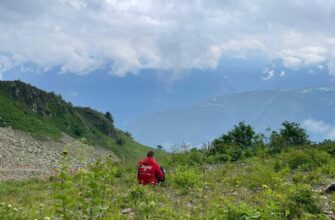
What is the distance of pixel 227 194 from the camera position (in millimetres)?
15805

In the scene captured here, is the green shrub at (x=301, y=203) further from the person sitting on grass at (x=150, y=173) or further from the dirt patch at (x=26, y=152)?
the dirt patch at (x=26, y=152)

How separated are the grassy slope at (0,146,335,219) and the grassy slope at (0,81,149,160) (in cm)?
7874

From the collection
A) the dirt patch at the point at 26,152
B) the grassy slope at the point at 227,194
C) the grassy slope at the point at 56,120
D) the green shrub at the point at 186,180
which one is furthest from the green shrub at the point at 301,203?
the grassy slope at the point at 56,120

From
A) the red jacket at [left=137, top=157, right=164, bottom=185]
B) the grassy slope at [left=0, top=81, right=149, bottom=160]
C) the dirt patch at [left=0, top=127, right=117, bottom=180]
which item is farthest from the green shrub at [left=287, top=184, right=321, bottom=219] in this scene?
the grassy slope at [left=0, top=81, right=149, bottom=160]

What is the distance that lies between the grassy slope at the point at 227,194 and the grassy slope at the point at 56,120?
78739 mm

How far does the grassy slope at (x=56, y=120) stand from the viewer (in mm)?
107812

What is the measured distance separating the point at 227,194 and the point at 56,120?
367ft

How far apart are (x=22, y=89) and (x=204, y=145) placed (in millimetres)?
98815

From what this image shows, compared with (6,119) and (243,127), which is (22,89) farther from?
(243,127)

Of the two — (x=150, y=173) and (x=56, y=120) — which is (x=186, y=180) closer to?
(x=150, y=173)

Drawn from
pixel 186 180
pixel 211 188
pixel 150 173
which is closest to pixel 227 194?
pixel 211 188

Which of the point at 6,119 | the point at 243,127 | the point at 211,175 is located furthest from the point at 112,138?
the point at 211,175

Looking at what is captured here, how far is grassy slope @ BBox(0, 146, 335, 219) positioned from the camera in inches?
460

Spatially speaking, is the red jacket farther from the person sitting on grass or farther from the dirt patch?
the dirt patch
